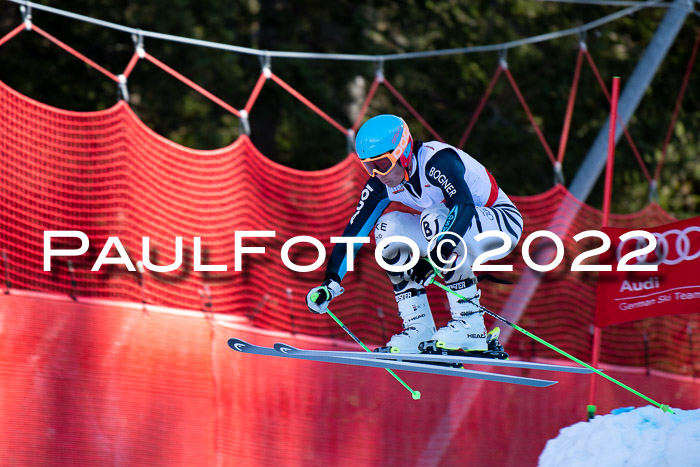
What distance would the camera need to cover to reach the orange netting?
757 centimetres

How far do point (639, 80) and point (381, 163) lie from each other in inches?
190

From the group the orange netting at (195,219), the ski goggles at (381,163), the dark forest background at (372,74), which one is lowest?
the ski goggles at (381,163)

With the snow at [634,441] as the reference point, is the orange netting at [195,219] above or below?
above

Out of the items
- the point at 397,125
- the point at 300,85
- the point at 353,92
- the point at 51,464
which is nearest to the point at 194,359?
the point at 51,464

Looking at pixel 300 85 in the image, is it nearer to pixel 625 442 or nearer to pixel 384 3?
pixel 384 3

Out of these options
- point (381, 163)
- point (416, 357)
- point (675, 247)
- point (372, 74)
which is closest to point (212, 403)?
point (416, 357)

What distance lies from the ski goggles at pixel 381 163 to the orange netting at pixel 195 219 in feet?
9.95

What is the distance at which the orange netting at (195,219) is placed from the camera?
7.57 m

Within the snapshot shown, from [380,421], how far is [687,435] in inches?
111

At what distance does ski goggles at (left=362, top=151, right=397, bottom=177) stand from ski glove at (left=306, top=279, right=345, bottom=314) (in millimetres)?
633

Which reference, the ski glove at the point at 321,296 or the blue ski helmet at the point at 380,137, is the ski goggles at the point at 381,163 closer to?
the blue ski helmet at the point at 380,137

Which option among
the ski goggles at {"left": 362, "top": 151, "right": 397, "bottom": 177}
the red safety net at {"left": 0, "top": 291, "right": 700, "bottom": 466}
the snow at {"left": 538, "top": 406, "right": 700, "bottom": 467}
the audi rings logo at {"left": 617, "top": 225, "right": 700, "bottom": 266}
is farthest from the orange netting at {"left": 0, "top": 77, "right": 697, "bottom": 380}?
the snow at {"left": 538, "top": 406, "right": 700, "bottom": 467}

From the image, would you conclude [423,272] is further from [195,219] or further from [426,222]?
[195,219]

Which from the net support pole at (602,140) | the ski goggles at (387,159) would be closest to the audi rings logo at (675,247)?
the ski goggles at (387,159)
